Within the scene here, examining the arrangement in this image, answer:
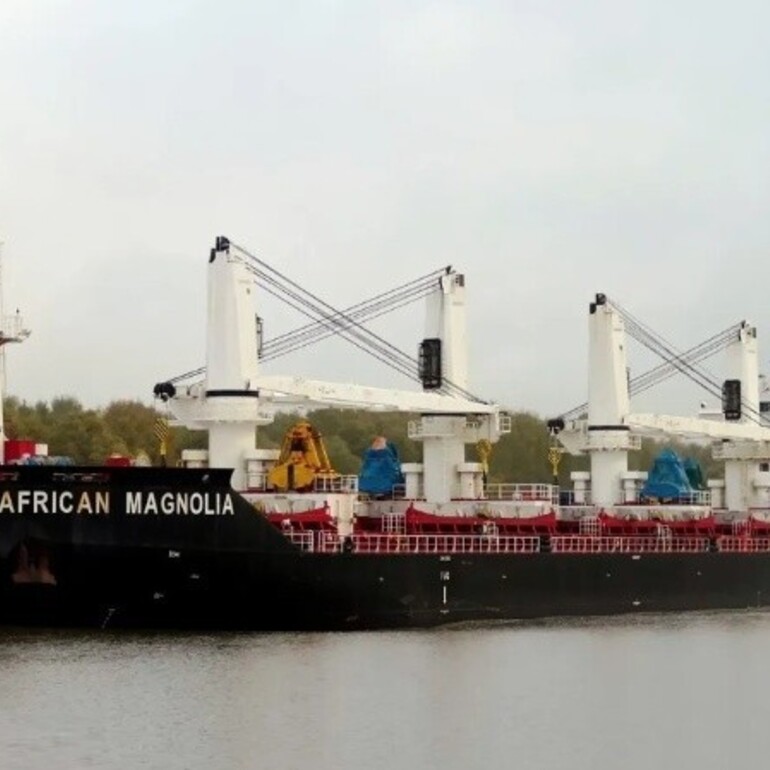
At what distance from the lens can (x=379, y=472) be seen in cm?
4850

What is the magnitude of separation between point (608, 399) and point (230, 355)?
49.5 ft

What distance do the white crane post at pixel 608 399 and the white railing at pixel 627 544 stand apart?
8.38ft

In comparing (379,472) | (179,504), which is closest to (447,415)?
(379,472)

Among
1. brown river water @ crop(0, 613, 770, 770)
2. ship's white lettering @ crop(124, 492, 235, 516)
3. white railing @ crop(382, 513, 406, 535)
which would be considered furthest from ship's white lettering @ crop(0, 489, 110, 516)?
white railing @ crop(382, 513, 406, 535)

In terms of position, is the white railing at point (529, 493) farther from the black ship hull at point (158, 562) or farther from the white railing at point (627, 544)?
the black ship hull at point (158, 562)

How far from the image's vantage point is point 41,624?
126ft

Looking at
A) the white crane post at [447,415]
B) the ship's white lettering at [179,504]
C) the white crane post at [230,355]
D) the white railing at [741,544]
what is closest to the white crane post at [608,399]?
the white railing at [741,544]

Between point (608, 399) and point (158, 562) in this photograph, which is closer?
point (158, 562)

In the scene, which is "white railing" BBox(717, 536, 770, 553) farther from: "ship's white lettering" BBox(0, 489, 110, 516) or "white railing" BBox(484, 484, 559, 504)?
"ship's white lettering" BBox(0, 489, 110, 516)

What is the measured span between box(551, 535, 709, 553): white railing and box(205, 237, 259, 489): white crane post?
8775 millimetres

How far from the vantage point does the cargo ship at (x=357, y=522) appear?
3781 centimetres

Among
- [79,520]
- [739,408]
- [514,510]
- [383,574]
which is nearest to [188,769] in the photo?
[79,520]

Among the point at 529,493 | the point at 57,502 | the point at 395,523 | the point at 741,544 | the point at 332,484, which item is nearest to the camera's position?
the point at 57,502

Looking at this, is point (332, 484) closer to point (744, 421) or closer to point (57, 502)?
point (57, 502)
